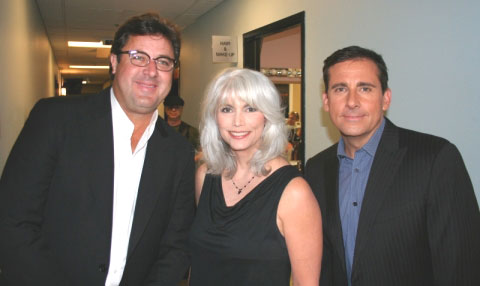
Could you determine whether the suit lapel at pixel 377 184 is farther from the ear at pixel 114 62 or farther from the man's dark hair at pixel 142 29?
the ear at pixel 114 62

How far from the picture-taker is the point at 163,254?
204cm

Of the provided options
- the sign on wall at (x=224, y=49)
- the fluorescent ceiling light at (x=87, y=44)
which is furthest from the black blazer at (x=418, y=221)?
the fluorescent ceiling light at (x=87, y=44)

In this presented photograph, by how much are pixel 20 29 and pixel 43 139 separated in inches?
136

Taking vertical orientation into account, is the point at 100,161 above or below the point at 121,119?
below

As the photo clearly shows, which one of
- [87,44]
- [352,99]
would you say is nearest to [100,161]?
[352,99]

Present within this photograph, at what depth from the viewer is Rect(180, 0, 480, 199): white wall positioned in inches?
97.9

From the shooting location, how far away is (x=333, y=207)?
76.8 inches

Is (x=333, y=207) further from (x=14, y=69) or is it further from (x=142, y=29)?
(x=14, y=69)

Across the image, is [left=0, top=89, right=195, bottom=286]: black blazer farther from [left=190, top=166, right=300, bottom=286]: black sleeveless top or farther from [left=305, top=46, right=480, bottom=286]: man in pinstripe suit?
[left=305, top=46, right=480, bottom=286]: man in pinstripe suit

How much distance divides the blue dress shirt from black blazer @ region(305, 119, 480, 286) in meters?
0.04

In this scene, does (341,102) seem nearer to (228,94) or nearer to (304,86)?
(228,94)

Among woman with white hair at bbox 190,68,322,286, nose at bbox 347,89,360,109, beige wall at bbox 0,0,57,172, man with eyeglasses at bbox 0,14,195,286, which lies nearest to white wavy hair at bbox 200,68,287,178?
woman with white hair at bbox 190,68,322,286

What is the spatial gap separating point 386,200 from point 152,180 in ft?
3.52

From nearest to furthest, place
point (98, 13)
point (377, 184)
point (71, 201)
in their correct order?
point (71, 201) < point (377, 184) < point (98, 13)
